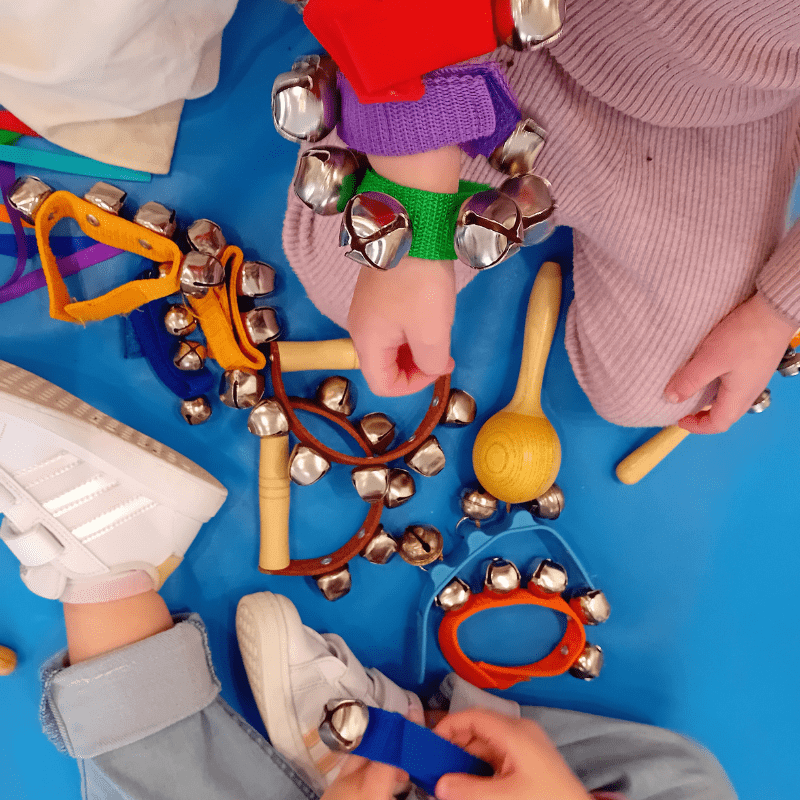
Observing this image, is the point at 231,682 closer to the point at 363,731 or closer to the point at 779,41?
the point at 363,731

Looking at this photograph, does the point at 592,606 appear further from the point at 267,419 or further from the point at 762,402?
the point at 267,419

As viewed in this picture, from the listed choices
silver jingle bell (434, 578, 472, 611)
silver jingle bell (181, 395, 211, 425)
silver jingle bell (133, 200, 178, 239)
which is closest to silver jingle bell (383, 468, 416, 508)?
silver jingle bell (434, 578, 472, 611)

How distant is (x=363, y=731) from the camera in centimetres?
62

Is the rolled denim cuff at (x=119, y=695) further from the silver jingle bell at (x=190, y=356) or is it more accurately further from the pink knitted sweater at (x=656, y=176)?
the pink knitted sweater at (x=656, y=176)

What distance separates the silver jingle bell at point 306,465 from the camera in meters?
0.74

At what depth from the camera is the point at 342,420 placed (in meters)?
0.78

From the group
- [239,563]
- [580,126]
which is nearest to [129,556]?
[239,563]

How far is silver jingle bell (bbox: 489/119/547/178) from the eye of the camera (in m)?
0.48

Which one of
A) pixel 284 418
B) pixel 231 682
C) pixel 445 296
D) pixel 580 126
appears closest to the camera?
pixel 445 296

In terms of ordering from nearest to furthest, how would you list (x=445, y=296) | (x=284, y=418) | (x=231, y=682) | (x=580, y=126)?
(x=445, y=296) → (x=580, y=126) → (x=284, y=418) → (x=231, y=682)

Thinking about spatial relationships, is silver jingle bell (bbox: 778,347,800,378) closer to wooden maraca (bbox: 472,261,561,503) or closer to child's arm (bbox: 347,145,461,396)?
Answer: wooden maraca (bbox: 472,261,561,503)

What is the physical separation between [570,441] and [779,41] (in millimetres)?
495

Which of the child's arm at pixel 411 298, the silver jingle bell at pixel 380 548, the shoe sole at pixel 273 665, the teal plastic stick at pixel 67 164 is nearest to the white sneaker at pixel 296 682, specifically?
the shoe sole at pixel 273 665

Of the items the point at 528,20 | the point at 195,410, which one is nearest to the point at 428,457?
the point at 195,410
